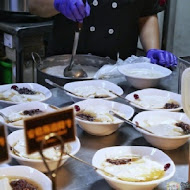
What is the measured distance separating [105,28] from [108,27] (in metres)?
0.02

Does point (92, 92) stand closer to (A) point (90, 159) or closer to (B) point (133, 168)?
(A) point (90, 159)

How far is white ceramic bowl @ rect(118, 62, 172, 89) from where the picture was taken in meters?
1.95

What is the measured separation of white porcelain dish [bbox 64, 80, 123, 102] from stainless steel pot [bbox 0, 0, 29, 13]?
1572mm

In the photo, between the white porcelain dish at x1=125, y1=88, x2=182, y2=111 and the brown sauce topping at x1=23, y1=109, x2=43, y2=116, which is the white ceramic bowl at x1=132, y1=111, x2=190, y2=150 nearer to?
the white porcelain dish at x1=125, y1=88, x2=182, y2=111

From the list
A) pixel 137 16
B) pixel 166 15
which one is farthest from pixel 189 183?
pixel 166 15

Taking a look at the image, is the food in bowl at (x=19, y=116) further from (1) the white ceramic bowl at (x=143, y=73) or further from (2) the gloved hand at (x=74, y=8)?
(2) the gloved hand at (x=74, y=8)

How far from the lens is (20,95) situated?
5.68 ft

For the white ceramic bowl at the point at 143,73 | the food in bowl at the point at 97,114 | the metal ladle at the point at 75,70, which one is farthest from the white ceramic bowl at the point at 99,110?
the metal ladle at the point at 75,70

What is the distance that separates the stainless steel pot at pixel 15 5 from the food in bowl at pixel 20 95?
1.59 meters

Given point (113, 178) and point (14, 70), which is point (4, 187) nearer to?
point (113, 178)

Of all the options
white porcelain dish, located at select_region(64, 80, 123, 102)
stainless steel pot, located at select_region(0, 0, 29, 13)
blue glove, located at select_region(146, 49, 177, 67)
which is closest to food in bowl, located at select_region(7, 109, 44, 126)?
white porcelain dish, located at select_region(64, 80, 123, 102)

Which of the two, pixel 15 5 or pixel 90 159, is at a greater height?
pixel 15 5

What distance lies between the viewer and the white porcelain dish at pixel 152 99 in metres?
1.67

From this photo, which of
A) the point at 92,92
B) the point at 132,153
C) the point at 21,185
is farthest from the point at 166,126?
the point at 21,185
